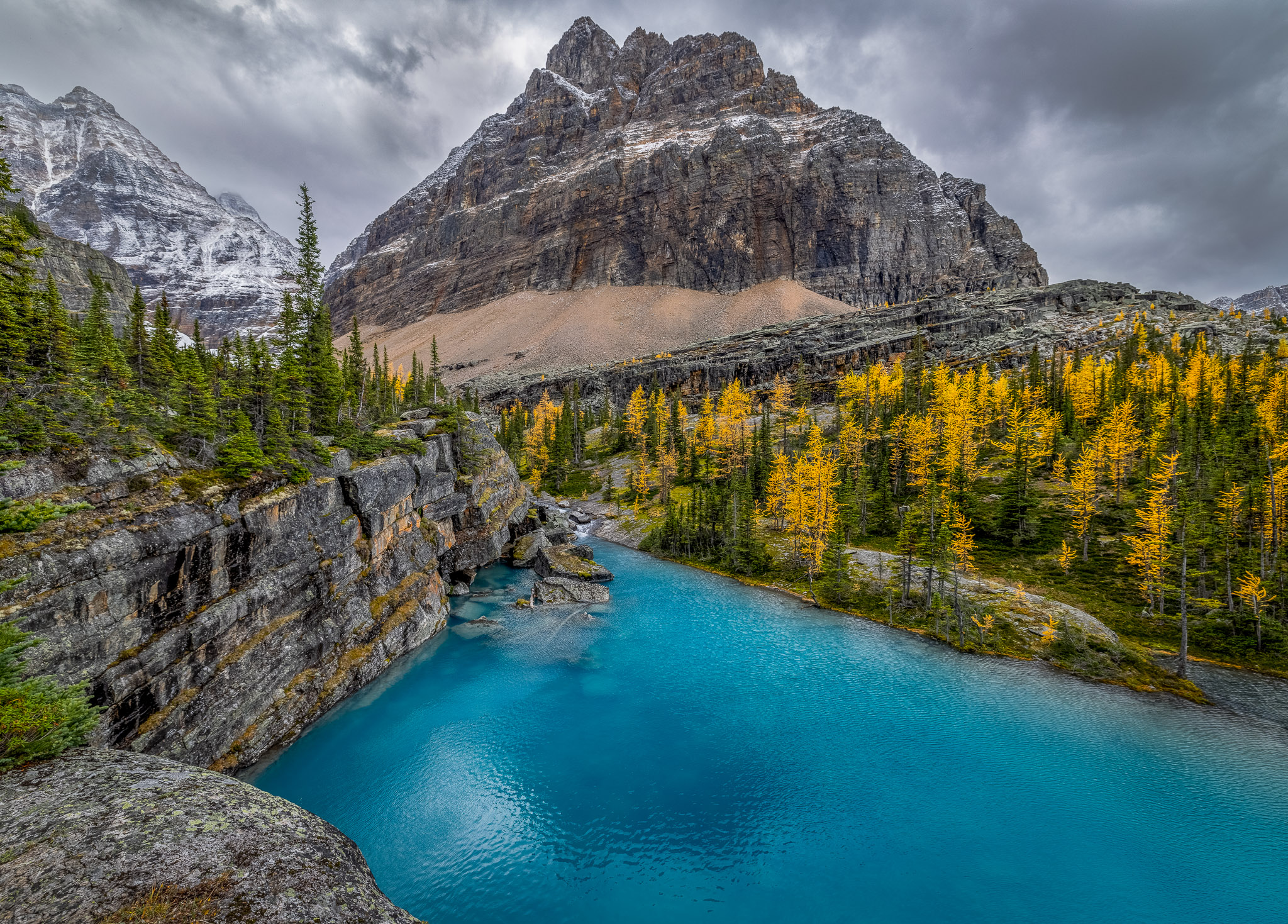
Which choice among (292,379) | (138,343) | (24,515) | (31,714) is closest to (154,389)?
(292,379)

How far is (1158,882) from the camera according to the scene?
57.2 ft

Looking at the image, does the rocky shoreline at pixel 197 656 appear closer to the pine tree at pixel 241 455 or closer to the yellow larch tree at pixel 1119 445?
the pine tree at pixel 241 455

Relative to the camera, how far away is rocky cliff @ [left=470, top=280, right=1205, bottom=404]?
10988cm

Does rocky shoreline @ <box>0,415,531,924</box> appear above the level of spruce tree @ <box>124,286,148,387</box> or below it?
below

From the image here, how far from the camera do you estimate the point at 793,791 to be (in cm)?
2175

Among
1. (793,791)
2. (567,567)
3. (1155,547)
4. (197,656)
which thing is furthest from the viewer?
(567,567)

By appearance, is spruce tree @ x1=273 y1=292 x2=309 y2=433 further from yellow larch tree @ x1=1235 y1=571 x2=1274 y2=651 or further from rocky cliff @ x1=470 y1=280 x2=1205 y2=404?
rocky cliff @ x1=470 y1=280 x2=1205 y2=404

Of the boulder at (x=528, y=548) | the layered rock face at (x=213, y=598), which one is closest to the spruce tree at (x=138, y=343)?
the layered rock face at (x=213, y=598)

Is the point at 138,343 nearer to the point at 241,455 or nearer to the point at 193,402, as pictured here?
the point at 193,402

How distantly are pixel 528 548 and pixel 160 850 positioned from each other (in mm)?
44553

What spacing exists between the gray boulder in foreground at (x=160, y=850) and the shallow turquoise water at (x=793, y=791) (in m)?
8.23

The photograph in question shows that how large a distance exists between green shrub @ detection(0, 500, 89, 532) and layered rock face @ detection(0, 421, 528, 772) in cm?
57

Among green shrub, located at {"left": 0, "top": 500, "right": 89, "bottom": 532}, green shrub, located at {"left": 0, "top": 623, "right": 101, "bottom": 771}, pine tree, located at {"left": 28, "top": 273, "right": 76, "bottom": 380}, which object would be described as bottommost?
green shrub, located at {"left": 0, "top": 623, "right": 101, "bottom": 771}

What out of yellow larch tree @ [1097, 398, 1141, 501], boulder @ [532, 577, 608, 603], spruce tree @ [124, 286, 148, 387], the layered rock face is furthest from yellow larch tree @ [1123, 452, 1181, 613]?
spruce tree @ [124, 286, 148, 387]
